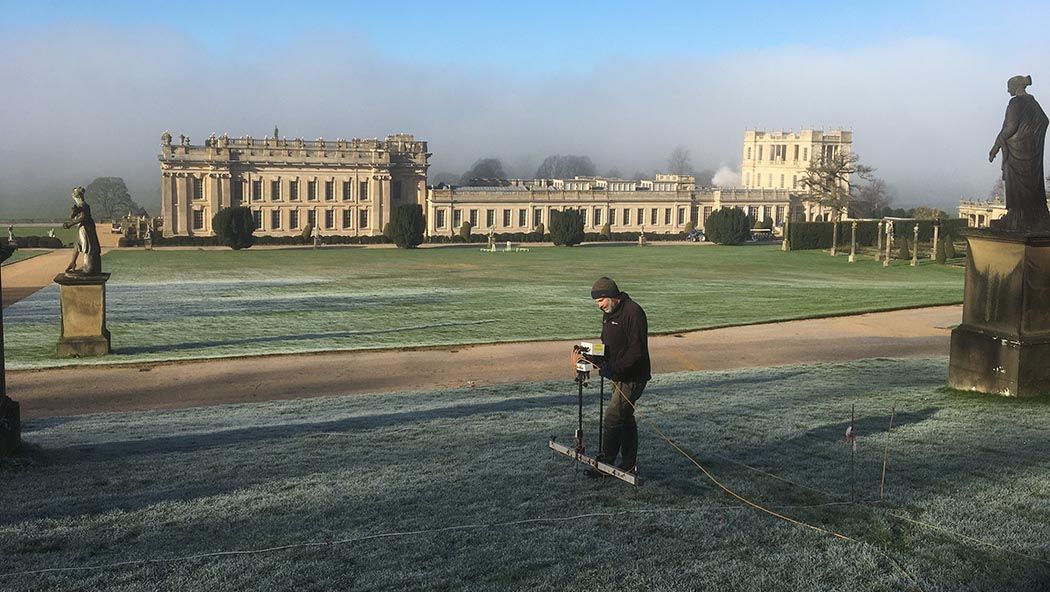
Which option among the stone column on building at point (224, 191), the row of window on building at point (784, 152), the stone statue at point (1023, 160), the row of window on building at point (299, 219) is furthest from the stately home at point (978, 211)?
the stone statue at point (1023, 160)

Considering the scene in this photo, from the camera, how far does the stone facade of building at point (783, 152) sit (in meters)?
126

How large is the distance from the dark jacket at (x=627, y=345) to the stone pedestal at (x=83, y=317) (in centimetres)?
1328

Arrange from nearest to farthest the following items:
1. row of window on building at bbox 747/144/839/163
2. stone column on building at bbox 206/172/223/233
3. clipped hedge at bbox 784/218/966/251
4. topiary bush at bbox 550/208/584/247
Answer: clipped hedge at bbox 784/218/966/251
topiary bush at bbox 550/208/584/247
stone column on building at bbox 206/172/223/233
row of window on building at bbox 747/144/839/163

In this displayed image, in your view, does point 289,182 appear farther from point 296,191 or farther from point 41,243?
point 41,243

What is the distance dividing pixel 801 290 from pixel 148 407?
2312 centimetres

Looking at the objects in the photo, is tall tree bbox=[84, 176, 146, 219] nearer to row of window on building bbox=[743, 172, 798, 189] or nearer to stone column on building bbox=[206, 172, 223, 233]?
stone column on building bbox=[206, 172, 223, 233]

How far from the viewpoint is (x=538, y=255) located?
5484 cm

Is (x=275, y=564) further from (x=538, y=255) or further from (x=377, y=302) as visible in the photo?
(x=538, y=255)

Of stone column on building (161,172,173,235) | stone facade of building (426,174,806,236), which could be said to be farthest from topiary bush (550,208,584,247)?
stone column on building (161,172,173,235)

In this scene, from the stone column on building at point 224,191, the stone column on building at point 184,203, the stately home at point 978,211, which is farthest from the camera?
the stone column on building at point 224,191

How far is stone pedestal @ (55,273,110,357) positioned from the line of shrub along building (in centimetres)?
6605

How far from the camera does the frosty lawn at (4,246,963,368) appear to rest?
2012 cm

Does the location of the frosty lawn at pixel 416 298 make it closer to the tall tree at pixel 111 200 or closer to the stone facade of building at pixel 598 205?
the stone facade of building at pixel 598 205

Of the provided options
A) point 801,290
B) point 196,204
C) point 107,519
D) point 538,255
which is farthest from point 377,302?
point 196,204
